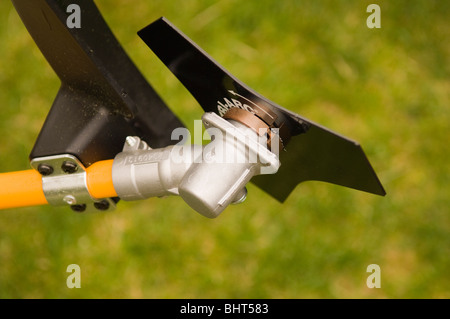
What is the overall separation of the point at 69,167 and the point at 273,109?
19.6 inches

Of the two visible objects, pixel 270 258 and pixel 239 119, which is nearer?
pixel 239 119

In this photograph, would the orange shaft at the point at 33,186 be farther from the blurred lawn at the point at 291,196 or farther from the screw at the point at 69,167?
the blurred lawn at the point at 291,196

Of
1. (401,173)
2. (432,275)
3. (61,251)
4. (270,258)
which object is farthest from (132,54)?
(432,275)

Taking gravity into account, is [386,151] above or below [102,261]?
above

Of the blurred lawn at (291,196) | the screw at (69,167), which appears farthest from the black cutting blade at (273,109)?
the blurred lawn at (291,196)

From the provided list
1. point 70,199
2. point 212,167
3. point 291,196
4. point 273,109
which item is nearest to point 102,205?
point 70,199

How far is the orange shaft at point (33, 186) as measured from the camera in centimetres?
108

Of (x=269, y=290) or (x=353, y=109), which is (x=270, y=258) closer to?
(x=269, y=290)

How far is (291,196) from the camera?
2109 millimetres

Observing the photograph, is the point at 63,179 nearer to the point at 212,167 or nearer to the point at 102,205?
the point at 102,205

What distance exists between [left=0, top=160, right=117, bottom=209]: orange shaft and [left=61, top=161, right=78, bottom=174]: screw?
0.03 meters

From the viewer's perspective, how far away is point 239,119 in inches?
38.8

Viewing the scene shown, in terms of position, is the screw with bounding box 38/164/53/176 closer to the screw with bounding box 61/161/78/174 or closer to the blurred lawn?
the screw with bounding box 61/161/78/174

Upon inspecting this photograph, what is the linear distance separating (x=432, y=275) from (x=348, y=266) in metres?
0.36
